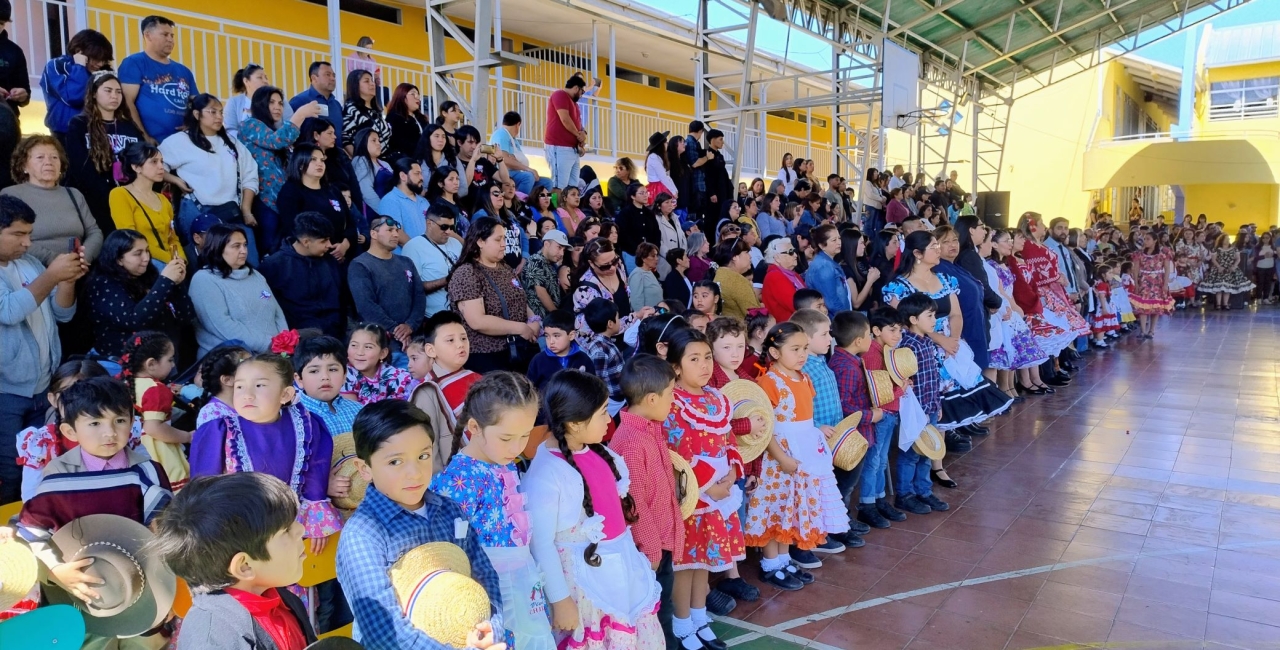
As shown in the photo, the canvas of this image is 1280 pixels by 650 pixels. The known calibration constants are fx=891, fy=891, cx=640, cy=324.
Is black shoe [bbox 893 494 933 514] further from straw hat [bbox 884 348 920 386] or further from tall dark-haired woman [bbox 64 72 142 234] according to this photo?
tall dark-haired woman [bbox 64 72 142 234]

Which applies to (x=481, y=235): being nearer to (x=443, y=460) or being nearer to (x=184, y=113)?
(x=443, y=460)

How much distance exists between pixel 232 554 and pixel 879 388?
3.81 m

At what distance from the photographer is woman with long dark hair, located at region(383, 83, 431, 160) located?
21.6 feet

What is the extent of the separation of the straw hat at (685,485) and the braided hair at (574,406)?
20.0 inches

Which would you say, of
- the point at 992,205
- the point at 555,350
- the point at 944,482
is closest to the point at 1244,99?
the point at 992,205

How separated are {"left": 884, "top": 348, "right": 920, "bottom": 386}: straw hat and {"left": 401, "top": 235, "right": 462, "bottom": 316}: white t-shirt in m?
2.53

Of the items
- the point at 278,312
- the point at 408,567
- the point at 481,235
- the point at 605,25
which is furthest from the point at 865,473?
the point at 605,25

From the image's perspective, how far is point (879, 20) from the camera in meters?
13.7

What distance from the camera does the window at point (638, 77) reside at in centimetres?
1767

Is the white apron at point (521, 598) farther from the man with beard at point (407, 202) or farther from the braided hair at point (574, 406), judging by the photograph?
the man with beard at point (407, 202)

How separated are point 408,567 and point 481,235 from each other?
272 centimetres

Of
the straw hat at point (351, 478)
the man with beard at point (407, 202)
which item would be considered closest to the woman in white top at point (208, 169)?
the man with beard at point (407, 202)

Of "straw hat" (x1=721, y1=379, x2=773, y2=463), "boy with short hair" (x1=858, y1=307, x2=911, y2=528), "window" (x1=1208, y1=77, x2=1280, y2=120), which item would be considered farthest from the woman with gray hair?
"window" (x1=1208, y1=77, x2=1280, y2=120)

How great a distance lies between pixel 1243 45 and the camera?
26.0m
